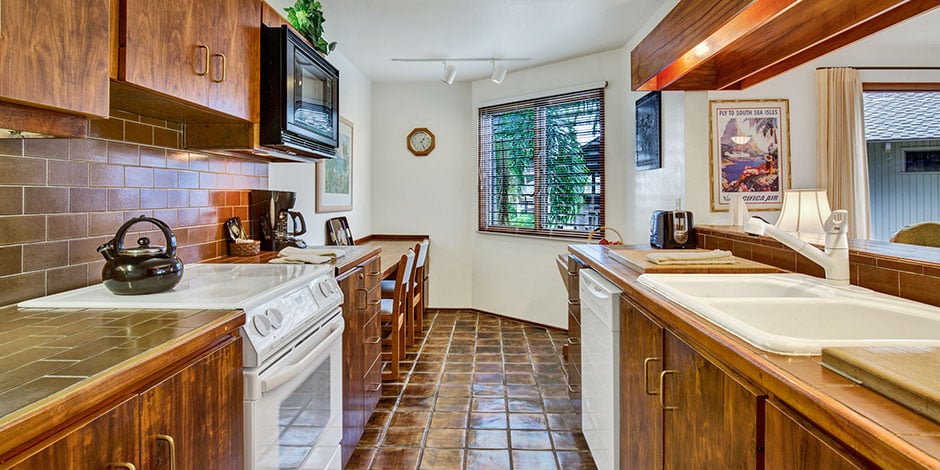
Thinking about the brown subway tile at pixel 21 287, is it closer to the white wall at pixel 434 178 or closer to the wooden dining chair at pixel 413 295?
the wooden dining chair at pixel 413 295

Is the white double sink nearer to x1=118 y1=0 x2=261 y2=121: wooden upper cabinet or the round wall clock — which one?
x1=118 y1=0 x2=261 y2=121: wooden upper cabinet

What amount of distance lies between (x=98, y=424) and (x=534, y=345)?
3529 millimetres

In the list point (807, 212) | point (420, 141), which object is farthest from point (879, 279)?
point (420, 141)

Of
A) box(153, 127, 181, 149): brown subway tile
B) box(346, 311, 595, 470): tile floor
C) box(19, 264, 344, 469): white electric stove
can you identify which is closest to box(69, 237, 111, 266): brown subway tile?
box(19, 264, 344, 469): white electric stove

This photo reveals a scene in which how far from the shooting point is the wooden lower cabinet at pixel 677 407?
0.90m

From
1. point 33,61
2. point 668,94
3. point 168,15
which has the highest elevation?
point 668,94

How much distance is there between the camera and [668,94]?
317cm

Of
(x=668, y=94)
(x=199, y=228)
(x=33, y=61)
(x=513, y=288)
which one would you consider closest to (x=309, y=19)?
(x=199, y=228)

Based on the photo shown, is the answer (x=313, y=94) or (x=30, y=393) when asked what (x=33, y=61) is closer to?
(x=30, y=393)

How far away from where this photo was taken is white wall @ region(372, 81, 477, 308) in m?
5.17

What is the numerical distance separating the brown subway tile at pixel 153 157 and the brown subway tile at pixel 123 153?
0.08 feet

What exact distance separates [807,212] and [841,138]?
99 centimetres

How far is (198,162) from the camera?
2.05 metres

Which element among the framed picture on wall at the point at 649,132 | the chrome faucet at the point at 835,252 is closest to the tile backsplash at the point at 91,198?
the chrome faucet at the point at 835,252
